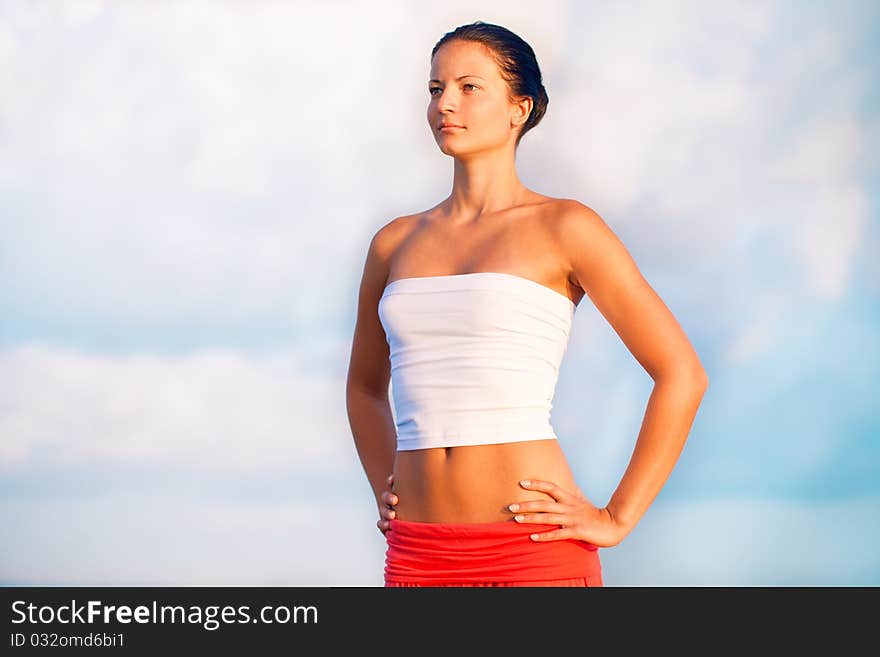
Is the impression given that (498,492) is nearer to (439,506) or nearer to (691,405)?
(439,506)

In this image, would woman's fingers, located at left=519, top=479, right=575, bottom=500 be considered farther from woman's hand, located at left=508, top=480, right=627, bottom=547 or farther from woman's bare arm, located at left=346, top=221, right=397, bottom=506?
woman's bare arm, located at left=346, top=221, right=397, bottom=506

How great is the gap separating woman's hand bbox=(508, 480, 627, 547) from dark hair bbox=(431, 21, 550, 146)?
818 mm

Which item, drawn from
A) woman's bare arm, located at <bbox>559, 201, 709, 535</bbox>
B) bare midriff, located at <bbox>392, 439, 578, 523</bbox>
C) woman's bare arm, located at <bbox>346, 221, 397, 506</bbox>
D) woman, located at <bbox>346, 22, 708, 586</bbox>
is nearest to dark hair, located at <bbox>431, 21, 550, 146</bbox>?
woman, located at <bbox>346, 22, 708, 586</bbox>

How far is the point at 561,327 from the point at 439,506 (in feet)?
1.45

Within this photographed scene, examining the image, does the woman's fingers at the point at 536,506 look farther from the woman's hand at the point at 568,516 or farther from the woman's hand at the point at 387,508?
the woman's hand at the point at 387,508

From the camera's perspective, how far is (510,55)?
2.35 meters

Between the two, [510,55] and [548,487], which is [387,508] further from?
[510,55]

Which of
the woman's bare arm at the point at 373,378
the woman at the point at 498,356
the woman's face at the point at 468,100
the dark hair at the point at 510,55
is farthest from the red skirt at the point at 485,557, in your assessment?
the dark hair at the point at 510,55

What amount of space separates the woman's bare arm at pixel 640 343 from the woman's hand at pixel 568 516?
1.6 inches

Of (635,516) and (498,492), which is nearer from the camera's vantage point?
(498,492)

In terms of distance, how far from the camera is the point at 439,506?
7.07 ft

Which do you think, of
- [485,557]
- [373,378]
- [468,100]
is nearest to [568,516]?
[485,557]
